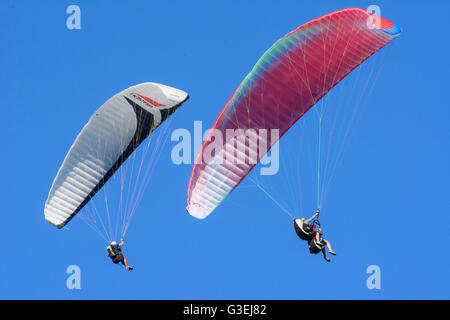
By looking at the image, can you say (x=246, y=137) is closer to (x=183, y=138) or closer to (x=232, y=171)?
(x=232, y=171)

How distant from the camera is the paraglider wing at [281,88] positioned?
24766 mm

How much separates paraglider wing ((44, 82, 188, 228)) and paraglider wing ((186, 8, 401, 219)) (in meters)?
1.83

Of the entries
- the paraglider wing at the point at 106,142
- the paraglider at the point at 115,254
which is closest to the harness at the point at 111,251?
the paraglider at the point at 115,254

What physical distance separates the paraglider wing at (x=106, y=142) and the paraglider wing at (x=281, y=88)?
1.83 meters

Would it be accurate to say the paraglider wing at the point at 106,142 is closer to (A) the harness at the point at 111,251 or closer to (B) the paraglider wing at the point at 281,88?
(B) the paraglider wing at the point at 281,88

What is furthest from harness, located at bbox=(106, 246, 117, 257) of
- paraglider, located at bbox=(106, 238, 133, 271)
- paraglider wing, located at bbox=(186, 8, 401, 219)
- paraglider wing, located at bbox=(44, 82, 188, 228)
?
paraglider wing, located at bbox=(44, 82, 188, 228)

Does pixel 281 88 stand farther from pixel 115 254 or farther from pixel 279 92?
pixel 115 254

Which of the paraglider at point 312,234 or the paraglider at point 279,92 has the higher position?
the paraglider at point 279,92

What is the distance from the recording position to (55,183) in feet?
89.6

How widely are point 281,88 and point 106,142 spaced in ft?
17.3

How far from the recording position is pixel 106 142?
27.3 meters

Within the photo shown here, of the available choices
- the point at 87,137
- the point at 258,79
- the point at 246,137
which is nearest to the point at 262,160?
the point at 246,137
